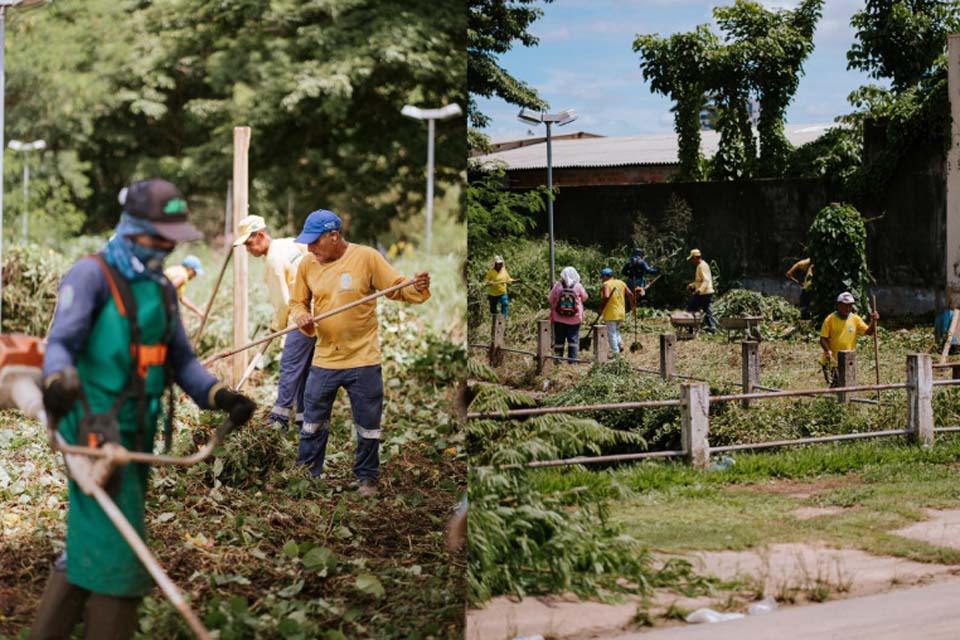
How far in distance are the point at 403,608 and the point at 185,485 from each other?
0.79 meters

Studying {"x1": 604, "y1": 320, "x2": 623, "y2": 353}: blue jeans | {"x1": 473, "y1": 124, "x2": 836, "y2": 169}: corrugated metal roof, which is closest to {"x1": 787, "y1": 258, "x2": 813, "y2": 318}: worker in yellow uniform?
{"x1": 473, "y1": 124, "x2": 836, "y2": 169}: corrugated metal roof

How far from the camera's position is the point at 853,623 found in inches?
211

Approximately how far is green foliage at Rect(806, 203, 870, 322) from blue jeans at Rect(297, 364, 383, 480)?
9.05ft

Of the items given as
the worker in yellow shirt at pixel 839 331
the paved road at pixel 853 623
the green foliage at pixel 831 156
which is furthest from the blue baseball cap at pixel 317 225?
the worker in yellow shirt at pixel 839 331

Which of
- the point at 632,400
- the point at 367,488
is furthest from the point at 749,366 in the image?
the point at 367,488

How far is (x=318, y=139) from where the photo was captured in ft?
12.5

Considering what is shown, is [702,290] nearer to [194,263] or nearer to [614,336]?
[614,336]

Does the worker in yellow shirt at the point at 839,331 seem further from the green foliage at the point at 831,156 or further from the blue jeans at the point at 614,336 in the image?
the blue jeans at the point at 614,336

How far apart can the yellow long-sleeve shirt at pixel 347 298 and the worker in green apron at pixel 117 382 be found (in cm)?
59

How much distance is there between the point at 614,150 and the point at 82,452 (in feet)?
10.6

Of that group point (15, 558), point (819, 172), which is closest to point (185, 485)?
point (15, 558)

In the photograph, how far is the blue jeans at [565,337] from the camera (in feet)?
18.4

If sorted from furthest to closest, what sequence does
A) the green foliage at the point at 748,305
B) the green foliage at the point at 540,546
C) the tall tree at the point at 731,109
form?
the green foliage at the point at 748,305, the tall tree at the point at 731,109, the green foliage at the point at 540,546

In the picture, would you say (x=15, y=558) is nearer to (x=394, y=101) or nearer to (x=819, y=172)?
(x=394, y=101)
